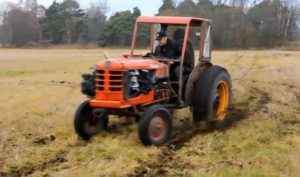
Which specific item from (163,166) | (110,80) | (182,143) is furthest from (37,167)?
(182,143)

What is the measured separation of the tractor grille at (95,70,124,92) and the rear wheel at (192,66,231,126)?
181 cm

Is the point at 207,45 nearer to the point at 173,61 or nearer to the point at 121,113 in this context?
the point at 173,61

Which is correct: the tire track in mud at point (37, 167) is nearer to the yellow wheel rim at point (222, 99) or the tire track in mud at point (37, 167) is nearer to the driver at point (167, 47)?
the driver at point (167, 47)

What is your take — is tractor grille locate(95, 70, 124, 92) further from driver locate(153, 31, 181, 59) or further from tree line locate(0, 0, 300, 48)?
tree line locate(0, 0, 300, 48)

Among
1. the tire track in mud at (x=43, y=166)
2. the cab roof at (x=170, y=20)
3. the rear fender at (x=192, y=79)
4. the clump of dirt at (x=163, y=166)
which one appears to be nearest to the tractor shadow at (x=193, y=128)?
the rear fender at (x=192, y=79)

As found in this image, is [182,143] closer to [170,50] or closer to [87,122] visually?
[87,122]

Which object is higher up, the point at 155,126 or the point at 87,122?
the point at 155,126

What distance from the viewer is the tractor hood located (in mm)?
Result: 8625

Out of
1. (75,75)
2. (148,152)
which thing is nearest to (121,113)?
(148,152)

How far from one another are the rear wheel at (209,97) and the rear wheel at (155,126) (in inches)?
46.6

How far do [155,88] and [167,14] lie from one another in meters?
63.4

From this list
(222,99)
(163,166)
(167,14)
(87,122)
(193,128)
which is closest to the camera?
(163,166)

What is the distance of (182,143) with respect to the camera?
8695mm

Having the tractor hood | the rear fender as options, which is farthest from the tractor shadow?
the tractor hood
